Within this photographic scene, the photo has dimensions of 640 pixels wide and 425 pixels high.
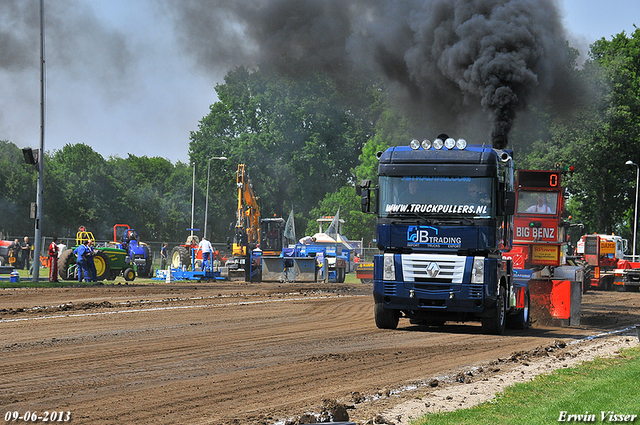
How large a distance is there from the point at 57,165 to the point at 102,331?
80884mm

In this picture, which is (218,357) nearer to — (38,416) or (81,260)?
(38,416)

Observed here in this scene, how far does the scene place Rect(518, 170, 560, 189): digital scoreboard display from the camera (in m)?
20.3

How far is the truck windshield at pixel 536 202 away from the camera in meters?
20.2

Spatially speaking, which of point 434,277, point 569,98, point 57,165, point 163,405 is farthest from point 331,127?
point 163,405

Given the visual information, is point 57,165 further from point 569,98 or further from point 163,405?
point 163,405

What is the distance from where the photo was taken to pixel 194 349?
11008mm

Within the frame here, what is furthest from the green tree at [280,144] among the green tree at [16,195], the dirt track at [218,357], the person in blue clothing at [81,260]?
the dirt track at [218,357]

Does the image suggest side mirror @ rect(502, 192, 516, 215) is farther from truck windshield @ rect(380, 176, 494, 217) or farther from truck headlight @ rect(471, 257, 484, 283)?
truck headlight @ rect(471, 257, 484, 283)

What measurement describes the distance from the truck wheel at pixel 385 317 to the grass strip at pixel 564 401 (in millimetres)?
5043

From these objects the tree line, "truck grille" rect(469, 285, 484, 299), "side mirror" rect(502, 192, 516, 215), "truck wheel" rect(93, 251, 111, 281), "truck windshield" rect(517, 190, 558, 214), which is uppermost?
the tree line

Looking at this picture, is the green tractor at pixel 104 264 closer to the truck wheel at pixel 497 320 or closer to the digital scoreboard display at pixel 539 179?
the digital scoreboard display at pixel 539 179

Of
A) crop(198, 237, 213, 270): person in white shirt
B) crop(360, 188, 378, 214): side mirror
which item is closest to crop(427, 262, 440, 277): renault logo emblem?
crop(360, 188, 378, 214): side mirror

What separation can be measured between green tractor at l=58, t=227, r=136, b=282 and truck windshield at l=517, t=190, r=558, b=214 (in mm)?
18591

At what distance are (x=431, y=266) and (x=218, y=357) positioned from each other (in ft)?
15.7
